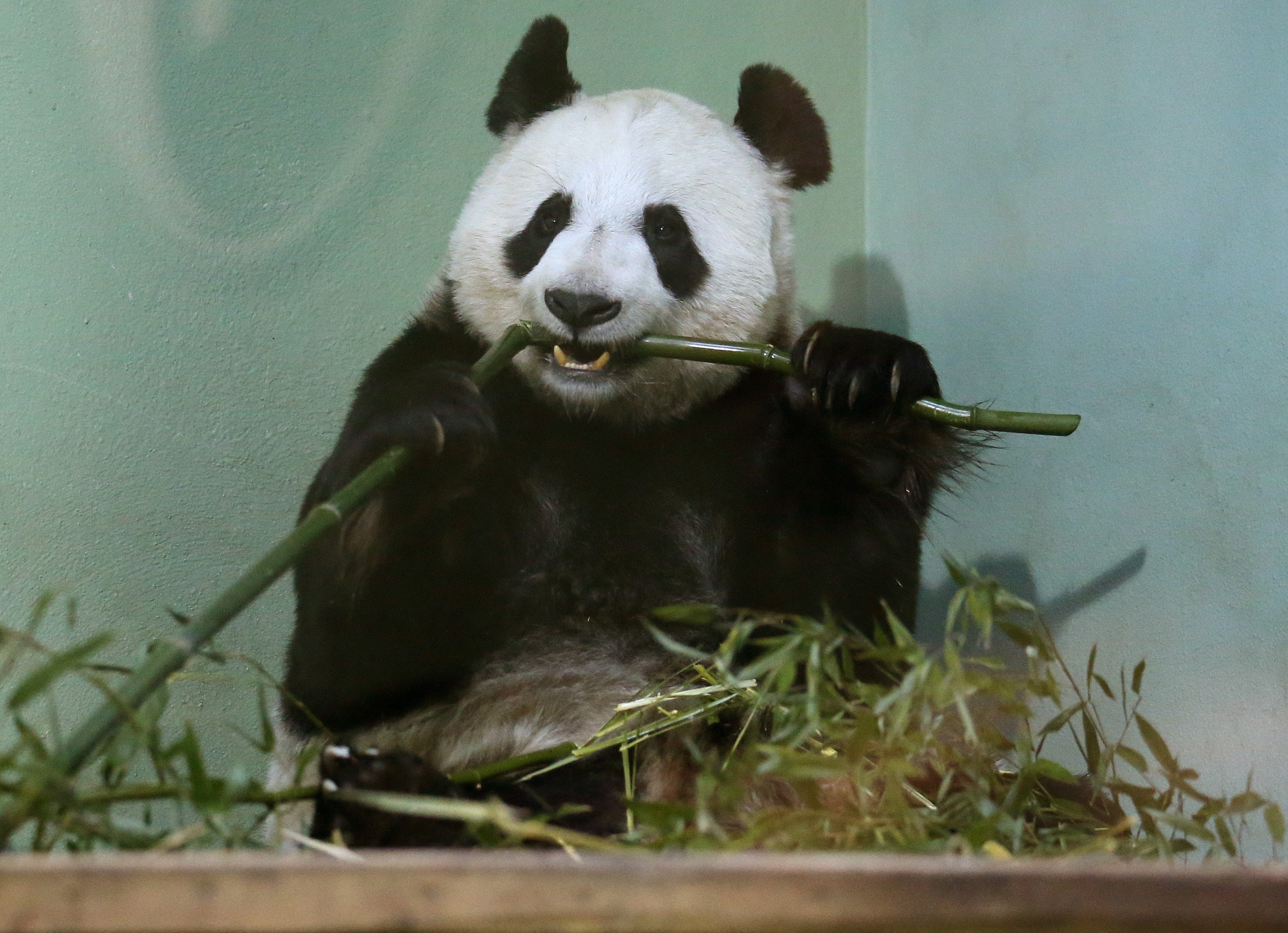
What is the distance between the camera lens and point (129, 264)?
179 cm

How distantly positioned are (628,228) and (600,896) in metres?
1.23

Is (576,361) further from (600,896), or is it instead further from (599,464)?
(600,896)

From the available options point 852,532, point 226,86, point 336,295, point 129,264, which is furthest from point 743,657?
point 226,86

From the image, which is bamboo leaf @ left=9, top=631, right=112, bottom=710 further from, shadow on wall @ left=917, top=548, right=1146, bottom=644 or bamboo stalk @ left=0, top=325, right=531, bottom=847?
shadow on wall @ left=917, top=548, right=1146, bottom=644

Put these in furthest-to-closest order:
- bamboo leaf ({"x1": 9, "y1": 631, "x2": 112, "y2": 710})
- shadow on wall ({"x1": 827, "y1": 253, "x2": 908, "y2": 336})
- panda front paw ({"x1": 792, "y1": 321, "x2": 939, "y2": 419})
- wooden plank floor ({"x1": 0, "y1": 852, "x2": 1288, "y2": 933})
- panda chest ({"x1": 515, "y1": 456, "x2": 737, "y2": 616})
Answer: shadow on wall ({"x1": 827, "y1": 253, "x2": 908, "y2": 336}), panda chest ({"x1": 515, "y1": 456, "x2": 737, "y2": 616}), panda front paw ({"x1": 792, "y1": 321, "x2": 939, "y2": 419}), bamboo leaf ({"x1": 9, "y1": 631, "x2": 112, "y2": 710}), wooden plank floor ({"x1": 0, "y1": 852, "x2": 1288, "y2": 933})

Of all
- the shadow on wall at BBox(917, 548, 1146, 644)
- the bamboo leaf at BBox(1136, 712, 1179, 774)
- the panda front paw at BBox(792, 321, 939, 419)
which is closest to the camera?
the bamboo leaf at BBox(1136, 712, 1179, 774)

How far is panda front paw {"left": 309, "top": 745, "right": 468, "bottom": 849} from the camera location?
1201 mm

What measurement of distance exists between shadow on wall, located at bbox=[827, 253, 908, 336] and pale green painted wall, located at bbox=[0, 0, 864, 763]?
77 centimetres

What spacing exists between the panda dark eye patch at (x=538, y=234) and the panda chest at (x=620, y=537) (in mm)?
328

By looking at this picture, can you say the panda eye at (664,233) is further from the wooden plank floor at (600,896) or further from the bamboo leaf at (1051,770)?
the wooden plank floor at (600,896)

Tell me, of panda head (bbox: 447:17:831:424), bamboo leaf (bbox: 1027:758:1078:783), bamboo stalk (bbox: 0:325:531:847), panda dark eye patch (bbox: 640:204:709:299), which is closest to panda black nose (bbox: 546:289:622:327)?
panda head (bbox: 447:17:831:424)

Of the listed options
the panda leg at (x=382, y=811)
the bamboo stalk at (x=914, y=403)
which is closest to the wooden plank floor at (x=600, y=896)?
the panda leg at (x=382, y=811)

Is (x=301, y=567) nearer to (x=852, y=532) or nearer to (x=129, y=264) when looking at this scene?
(x=129, y=264)

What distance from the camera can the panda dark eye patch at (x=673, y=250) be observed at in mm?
1732
